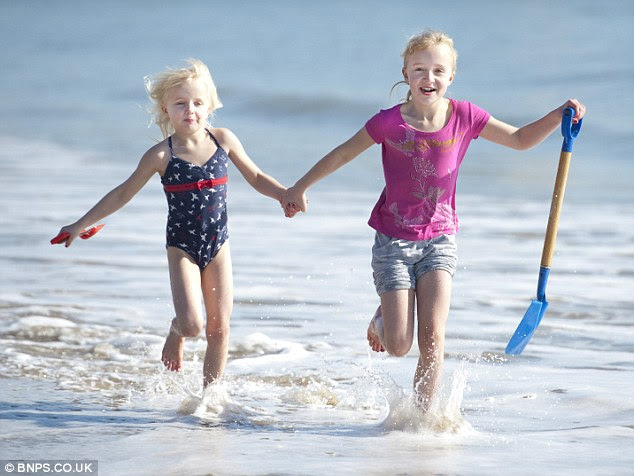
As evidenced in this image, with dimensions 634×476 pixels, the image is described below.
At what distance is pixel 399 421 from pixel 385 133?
1243 millimetres

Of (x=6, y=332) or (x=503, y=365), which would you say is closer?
(x=503, y=365)

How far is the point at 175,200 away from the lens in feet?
17.1

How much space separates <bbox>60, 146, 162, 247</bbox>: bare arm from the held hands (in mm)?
616

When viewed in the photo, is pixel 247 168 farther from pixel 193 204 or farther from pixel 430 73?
pixel 430 73

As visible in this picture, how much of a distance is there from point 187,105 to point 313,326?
2001 mm

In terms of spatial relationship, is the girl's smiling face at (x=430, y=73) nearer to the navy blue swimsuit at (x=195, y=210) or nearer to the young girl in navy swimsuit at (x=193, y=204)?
the young girl in navy swimsuit at (x=193, y=204)

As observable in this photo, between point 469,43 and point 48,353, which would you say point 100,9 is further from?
point 48,353

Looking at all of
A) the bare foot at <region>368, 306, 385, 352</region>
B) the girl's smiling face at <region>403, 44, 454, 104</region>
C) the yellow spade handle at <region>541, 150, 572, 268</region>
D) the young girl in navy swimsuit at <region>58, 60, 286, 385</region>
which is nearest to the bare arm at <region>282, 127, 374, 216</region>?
the young girl in navy swimsuit at <region>58, 60, 286, 385</region>

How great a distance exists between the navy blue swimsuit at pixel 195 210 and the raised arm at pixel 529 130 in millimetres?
1280

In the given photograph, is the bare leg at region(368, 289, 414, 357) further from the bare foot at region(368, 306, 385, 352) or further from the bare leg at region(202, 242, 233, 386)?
the bare leg at region(202, 242, 233, 386)

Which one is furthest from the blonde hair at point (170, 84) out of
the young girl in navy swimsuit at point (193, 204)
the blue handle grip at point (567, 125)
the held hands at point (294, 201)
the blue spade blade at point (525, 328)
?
the blue spade blade at point (525, 328)

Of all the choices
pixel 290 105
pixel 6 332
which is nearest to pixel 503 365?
pixel 6 332

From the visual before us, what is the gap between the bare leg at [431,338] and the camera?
185 inches

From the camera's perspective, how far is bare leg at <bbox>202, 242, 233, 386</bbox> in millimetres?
5117
